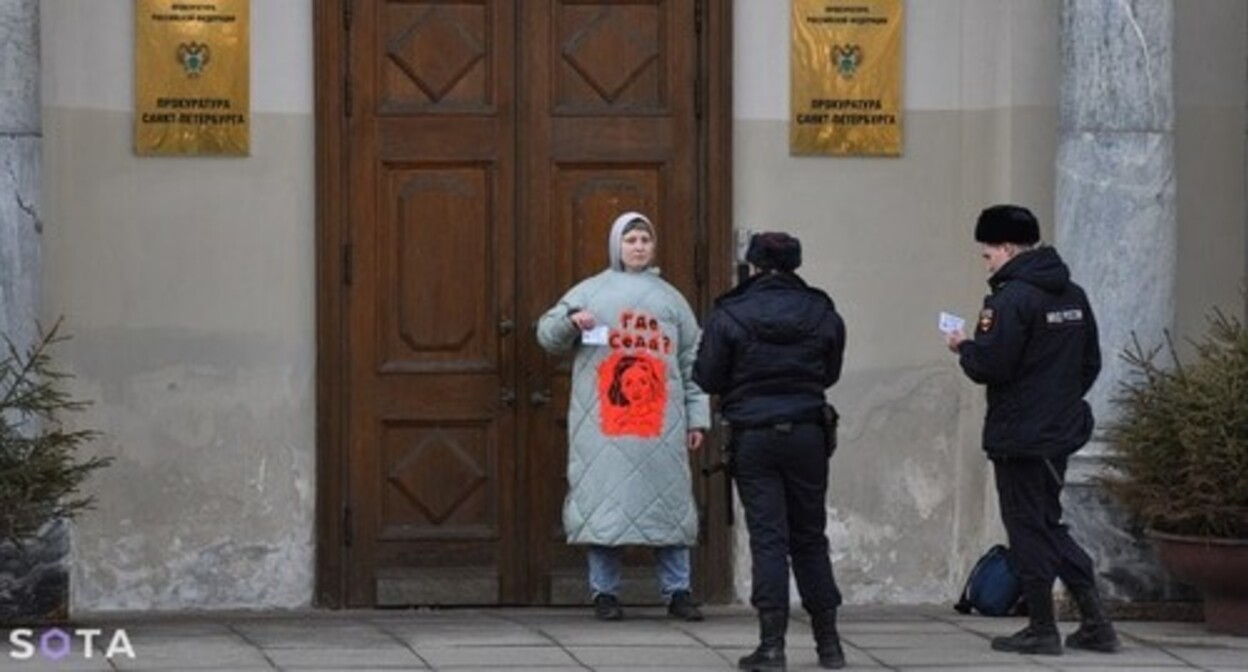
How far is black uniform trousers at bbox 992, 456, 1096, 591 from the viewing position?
11344 millimetres

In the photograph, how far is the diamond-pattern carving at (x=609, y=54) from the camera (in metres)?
13.1

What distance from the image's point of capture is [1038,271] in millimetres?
11352

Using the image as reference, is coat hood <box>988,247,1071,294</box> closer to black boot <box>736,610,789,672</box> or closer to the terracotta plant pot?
the terracotta plant pot

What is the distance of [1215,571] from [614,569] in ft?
8.08

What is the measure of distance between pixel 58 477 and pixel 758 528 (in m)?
2.69

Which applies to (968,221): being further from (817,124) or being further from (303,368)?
(303,368)

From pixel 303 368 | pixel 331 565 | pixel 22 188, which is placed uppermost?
pixel 22 188

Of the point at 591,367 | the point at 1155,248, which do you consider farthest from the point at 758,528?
the point at 1155,248

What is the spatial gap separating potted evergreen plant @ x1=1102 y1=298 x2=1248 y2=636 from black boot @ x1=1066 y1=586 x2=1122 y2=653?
0.58 meters

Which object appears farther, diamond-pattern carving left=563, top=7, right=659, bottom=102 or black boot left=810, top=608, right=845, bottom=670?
diamond-pattern carving left=563, top=7, right=659, bottom=102

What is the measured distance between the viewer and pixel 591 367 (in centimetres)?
1245

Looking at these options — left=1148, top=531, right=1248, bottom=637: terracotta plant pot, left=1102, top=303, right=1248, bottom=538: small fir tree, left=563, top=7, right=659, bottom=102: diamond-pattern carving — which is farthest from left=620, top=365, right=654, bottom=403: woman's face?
left=1148, top=531, right=1248, bottom=637: terracotta plant pot

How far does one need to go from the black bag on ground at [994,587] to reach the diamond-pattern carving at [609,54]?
100 inches

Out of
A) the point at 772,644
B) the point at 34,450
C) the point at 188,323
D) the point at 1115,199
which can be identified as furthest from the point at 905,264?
the point at 34,450
